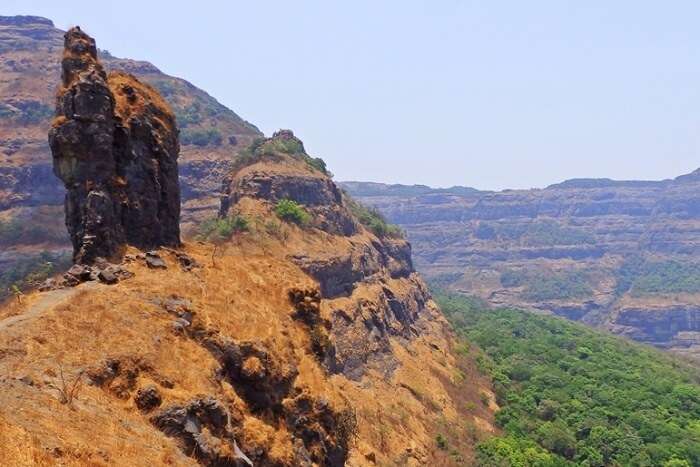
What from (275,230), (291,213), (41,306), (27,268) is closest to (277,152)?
(291,213)

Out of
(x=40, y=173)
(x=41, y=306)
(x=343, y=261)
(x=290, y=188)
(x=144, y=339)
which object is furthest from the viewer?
(x=40, y=173)

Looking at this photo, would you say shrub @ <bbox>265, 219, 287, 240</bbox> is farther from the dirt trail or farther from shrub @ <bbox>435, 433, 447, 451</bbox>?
the dirt trail

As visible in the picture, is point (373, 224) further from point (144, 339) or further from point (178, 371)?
point (178, 371)

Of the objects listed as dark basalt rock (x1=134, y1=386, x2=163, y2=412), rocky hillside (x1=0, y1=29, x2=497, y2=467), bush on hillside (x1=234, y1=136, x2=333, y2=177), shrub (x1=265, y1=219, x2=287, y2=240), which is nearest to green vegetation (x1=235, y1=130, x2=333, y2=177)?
bush on hillside (x1=234, y1=136, x2=333, y2=177)

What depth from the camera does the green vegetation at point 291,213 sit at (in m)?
90.1

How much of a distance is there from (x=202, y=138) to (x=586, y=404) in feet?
428

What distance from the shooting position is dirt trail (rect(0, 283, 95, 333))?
2087 centimetres

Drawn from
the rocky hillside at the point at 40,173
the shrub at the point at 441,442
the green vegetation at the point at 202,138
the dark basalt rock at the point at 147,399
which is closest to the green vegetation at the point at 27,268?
the rocky hillside at the point at 40,173

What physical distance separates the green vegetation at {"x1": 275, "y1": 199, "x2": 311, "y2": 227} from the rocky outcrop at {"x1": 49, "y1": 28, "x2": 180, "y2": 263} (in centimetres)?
5487

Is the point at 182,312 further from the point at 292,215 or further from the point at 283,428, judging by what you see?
the point at 292,215

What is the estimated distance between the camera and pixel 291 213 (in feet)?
297

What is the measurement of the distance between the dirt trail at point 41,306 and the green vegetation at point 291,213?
64.8 m

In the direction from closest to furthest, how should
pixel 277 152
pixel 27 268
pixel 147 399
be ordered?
pixel 147 399
pixel 27 268
pixel 277 152

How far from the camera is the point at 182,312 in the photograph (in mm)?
24906
